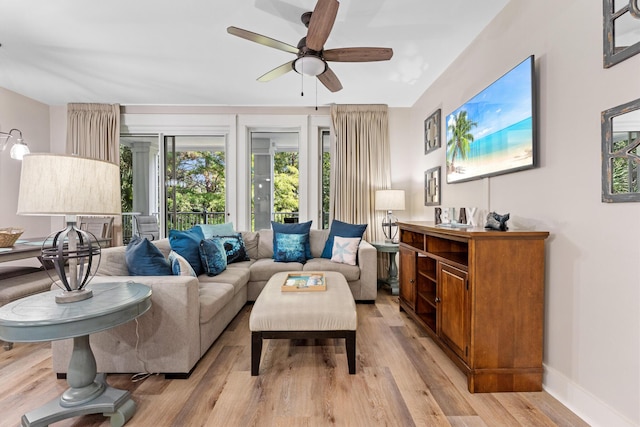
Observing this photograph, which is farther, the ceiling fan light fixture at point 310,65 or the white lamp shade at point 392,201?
the white lamp shade at point 392,201

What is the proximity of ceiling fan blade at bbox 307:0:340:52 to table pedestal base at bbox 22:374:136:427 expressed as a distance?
2.42 metres

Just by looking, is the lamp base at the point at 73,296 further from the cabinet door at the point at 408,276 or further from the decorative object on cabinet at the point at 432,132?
the decorative object on cabinet at the point at 432,132

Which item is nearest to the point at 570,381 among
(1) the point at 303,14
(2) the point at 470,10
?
(2) the point at 470,10

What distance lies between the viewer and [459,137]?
2734 millimetres

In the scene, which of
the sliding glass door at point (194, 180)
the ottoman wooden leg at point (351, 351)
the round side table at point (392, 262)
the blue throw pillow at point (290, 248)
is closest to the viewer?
the ottoman wooden leg at point (351, 351)

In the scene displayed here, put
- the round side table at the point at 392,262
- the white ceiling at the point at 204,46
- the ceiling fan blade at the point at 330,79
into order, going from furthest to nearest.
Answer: the round side table at the point at 392,262 < the ceiling fan blade at the point at 330,79 < the white ceiling at the point at 204,46

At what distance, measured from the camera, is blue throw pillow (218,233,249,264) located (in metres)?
3.44

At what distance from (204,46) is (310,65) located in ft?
3.90

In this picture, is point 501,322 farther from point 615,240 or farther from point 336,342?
point 336,342

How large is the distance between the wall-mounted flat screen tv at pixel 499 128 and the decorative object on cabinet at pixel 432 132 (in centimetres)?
56

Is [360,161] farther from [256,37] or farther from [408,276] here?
[256,37]

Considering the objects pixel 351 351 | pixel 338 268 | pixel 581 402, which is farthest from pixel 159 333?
pixel 581 402

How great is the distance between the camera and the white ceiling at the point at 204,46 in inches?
89.1

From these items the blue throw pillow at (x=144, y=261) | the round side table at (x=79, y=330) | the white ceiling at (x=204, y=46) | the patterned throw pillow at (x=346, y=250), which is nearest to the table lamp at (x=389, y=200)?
the patterned throw pillow at (x=346, y=250)
